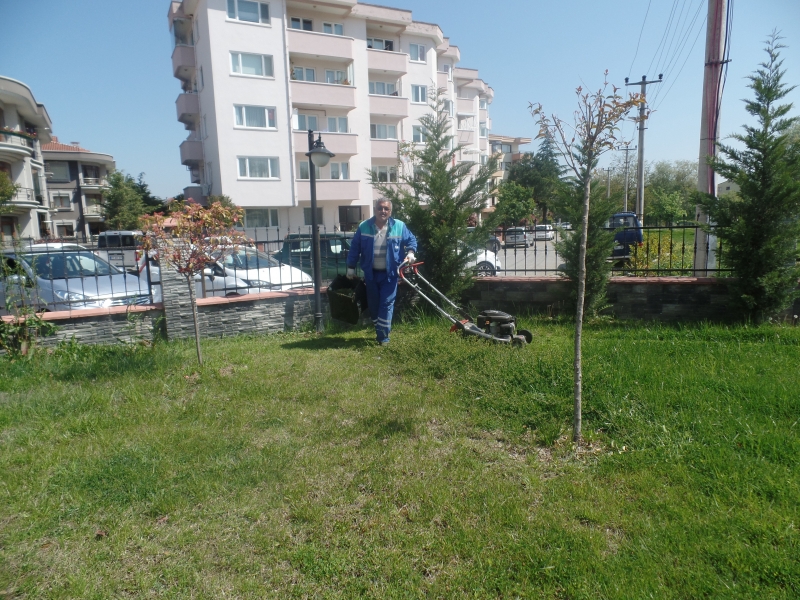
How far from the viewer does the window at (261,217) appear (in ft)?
94.0

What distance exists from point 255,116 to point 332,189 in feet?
17.8

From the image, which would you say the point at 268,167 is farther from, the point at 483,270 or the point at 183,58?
the point at 483,270

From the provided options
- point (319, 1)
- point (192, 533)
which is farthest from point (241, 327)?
point (319, 1)

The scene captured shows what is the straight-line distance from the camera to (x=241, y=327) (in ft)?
24.6

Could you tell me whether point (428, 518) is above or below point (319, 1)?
below

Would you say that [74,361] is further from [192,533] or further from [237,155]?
[237,155]

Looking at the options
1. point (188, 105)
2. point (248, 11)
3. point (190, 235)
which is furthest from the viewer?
point (188, 105)

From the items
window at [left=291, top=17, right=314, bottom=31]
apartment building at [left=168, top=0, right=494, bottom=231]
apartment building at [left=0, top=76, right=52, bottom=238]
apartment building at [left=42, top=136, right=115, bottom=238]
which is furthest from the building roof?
window at [left=291, top=17, right=314, bottom=31]

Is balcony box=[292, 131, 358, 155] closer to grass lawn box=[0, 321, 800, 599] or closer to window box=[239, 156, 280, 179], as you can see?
window box=[239, 156, 280, 179]

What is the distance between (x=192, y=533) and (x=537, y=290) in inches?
241

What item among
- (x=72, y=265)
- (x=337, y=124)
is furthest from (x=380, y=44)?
(x=72, y=265)

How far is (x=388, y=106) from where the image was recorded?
103ft

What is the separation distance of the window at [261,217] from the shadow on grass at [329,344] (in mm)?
22850

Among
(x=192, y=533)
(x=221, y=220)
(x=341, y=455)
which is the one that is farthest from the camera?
(x=221, y=220)
